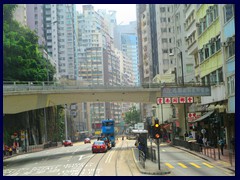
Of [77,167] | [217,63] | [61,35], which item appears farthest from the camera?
[61,35]

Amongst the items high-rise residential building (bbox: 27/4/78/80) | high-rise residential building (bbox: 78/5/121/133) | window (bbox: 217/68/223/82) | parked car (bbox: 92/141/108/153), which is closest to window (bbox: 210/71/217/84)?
window (bbox: 217/68/223/82)

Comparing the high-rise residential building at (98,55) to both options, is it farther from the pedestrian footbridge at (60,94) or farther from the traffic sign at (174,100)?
the traffic sign at (174,100)

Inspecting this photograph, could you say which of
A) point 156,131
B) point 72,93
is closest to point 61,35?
point 72,93

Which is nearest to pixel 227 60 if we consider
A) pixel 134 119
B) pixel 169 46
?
pixel 169 46

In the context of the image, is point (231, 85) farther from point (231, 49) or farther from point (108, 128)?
point (108, 128)

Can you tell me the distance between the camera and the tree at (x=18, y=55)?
62.2 meters

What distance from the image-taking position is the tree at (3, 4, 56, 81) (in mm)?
62250

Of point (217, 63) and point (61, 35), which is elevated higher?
point (61, 35)

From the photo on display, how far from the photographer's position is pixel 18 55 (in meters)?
64.0

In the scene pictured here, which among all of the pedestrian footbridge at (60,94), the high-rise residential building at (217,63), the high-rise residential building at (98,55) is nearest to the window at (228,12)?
the high-rise residential building at (217,63)

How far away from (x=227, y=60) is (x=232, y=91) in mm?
2930

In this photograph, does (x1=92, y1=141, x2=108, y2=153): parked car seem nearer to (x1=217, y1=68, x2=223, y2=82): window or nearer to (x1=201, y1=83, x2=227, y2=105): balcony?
(x1=201, y1=83, x2=227, y2=105): balcony

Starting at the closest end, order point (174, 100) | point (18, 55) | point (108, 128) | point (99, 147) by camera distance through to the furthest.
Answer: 1. point (174, 100)
2. point (99, 147)
3. point (108, 128)
4. point (18, 55)
